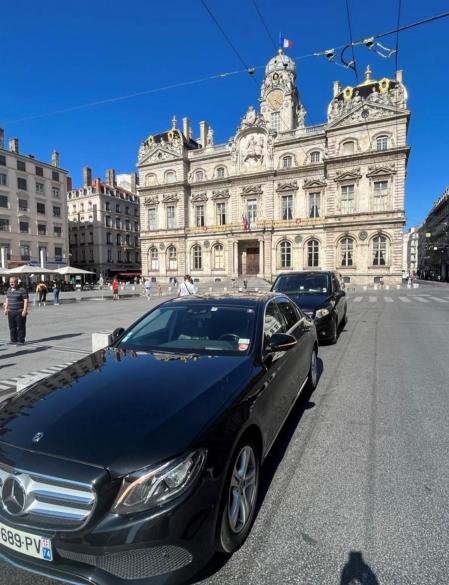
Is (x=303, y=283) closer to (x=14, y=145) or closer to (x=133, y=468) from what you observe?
(x=133, y=468)

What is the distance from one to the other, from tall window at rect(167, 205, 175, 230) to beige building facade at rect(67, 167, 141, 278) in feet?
78.5

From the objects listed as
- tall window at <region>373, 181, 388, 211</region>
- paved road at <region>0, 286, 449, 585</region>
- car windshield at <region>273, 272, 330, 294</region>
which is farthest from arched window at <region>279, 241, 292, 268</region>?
paved road at <region>0, 286, 449, 585</region>

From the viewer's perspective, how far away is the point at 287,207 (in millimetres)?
44562

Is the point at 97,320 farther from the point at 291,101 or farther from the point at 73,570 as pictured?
the point at 291,101

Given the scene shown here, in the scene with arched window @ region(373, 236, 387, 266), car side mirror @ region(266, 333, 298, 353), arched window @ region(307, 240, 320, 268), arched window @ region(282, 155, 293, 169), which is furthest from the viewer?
arched window @ region(282, 155, 293, 169)

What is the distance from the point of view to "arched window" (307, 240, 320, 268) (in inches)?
1679

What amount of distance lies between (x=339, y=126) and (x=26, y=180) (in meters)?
47.9

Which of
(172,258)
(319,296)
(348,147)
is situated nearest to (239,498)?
(319,296)

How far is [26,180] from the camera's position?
54000mm

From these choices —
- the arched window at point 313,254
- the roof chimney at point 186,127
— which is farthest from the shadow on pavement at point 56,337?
the roof chimney at point 186,127

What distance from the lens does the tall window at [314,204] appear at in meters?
42.7

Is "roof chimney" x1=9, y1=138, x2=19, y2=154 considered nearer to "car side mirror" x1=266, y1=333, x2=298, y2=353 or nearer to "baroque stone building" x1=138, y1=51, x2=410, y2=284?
"baroque stone building" x1=138, y1=51, x2=410, y2=284

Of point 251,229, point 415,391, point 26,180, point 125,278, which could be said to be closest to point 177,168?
point 251,229

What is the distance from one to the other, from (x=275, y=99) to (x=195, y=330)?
166 ft
